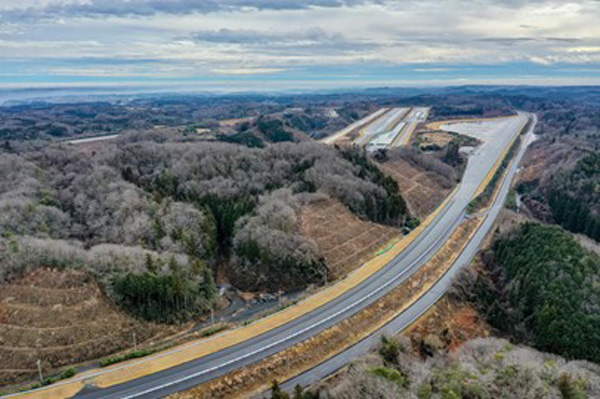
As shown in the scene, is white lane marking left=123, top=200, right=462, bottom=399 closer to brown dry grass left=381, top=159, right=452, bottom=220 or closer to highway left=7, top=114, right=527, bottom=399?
highway left=7, top=114, right=527, bottom=399

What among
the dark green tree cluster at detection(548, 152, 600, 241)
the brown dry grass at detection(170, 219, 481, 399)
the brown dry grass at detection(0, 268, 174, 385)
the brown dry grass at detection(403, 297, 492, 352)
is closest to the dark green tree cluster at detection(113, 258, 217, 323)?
the brown dry grass at detection(0, 268, 174, 385)

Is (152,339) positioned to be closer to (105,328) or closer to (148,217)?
(105,328)

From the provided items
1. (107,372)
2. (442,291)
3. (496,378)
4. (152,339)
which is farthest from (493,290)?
(107,372)

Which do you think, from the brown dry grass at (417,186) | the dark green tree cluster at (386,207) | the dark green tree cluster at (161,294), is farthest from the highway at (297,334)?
the brown dry grass at (417,186)

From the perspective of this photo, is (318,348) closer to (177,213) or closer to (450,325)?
(450,325)

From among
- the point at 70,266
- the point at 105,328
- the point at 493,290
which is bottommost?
the point at 493,290

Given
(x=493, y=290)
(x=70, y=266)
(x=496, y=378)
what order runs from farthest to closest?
(x=493, y=290)
(x=70, y=266)
(x=496, y=378)
